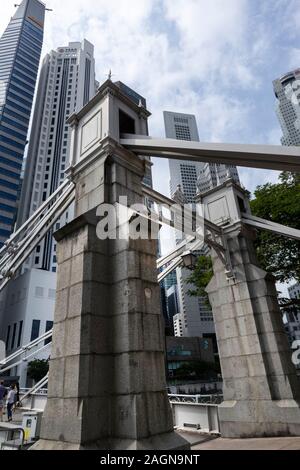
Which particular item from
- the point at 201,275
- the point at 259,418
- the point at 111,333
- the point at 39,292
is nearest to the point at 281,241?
the point at 201,275

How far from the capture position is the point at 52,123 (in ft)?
331

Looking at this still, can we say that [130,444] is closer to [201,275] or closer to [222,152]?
[222,152]

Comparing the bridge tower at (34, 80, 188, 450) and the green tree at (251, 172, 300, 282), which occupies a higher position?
the green tree at (251, 172, 300, 282)

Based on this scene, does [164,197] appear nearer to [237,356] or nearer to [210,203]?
[210,203]

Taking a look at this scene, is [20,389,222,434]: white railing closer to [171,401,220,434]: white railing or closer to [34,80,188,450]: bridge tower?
[171,401,220,434]: white railing

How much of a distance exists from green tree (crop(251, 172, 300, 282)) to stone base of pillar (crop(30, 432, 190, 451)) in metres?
13.4

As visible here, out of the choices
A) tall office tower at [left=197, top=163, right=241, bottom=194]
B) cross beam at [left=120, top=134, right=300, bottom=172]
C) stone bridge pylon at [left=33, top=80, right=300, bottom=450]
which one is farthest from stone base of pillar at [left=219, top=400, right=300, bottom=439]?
cross beam at [left=120, top=134, right=300, bottom=172]

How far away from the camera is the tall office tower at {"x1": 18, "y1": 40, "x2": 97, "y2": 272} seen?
87250mm

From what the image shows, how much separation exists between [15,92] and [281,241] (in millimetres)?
101970

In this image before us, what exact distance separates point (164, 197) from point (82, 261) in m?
4.01

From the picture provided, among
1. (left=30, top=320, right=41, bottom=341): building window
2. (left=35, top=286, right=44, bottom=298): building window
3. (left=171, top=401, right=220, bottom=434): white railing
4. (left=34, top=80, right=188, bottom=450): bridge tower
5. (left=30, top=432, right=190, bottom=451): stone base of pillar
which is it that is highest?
(left=35, top=286, right=44, bottom=298): building window

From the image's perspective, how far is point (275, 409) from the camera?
7977mm

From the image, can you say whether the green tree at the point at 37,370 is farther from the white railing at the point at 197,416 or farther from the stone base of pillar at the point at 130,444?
the stone base of pillar at the point at 130,444
